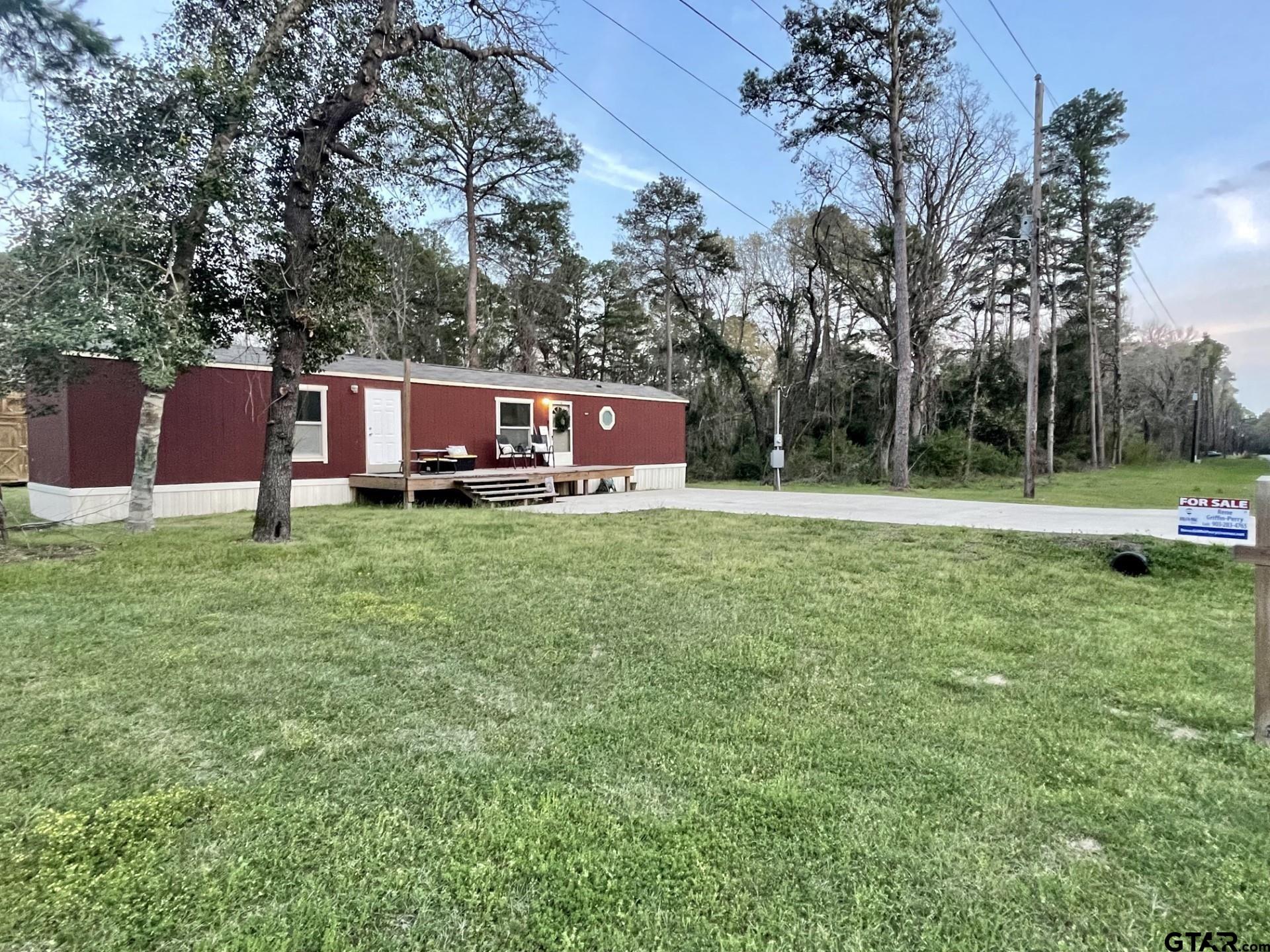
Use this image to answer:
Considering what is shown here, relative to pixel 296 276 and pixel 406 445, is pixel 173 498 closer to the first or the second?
pixel 406 445

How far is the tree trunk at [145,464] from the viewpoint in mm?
6766

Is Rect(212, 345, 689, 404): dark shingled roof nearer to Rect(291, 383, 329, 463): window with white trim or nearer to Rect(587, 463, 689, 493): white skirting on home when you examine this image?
Rect(291, 383, 329, 463): window with white trim

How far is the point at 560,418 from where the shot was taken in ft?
44.0

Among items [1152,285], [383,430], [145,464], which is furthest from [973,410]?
[145,464]

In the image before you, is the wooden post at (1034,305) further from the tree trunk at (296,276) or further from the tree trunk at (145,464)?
the tree trunk at (145,464)

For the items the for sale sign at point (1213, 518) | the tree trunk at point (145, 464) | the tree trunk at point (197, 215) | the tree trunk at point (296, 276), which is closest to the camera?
the for sale sign at point (1213, 518)

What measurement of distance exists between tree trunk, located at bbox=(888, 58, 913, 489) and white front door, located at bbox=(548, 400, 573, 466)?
7.45 meters

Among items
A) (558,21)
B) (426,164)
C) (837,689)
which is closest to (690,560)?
(837,689)

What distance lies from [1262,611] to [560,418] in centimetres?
1191

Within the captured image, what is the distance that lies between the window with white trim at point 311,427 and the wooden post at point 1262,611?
410 inches

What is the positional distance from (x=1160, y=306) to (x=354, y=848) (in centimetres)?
2872

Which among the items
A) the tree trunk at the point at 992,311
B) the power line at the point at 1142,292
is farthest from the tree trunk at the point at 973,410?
the power line at the point at 1142,292

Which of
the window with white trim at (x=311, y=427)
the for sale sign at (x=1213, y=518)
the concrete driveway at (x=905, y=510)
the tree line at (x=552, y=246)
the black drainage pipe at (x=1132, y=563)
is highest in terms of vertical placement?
the tree line at (x=552, y=246)

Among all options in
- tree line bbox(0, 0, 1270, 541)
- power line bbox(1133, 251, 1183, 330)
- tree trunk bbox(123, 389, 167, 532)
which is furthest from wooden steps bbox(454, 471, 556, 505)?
power line bbox(1133, 251, 1183, 330)
